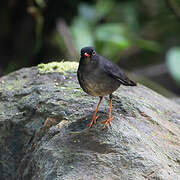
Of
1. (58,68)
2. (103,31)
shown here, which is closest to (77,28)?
(103,31)

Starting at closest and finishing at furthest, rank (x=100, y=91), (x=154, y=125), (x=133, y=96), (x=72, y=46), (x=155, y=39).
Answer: (x=100, y=91) < (x=154, y=125) < (x=133, y=96) < (x=72, y=46) < (x=155, y=39)

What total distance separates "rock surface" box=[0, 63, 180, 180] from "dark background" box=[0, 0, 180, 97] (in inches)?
148

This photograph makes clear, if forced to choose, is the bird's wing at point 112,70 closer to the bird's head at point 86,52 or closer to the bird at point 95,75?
the bird at point 95,75

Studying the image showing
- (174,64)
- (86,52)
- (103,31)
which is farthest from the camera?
→ (103,31)

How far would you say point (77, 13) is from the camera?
9.09 m

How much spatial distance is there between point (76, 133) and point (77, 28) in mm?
5435

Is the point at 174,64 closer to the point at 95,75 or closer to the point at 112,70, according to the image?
the point at 112,70

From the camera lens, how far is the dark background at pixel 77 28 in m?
8.39

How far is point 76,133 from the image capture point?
3484 mm

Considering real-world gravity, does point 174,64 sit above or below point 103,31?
below

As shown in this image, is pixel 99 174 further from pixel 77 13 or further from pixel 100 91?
pixel 77 13

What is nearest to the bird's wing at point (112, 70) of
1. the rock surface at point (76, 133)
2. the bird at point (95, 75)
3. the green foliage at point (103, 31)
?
the bird at point (95, 75)

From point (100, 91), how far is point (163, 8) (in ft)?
22.7

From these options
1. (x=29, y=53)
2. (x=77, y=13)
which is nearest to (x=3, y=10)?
(x=29, y=53)
